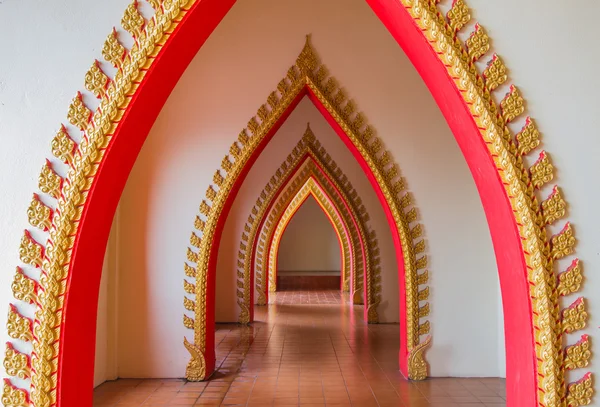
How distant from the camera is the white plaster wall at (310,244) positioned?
725 inches

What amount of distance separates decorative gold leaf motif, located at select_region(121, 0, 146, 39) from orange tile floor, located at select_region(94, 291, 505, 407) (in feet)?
10.0

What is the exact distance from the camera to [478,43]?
7.69 ft

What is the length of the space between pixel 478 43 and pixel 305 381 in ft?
12.3

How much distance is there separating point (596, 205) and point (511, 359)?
779 millimetres

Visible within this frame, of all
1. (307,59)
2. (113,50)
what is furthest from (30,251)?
(307,59)

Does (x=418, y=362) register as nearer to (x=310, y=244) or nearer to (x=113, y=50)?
(x=113, y=50)

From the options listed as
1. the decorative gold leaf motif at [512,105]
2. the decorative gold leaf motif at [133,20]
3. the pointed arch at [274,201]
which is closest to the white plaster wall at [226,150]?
the decorative gold leaf motif at [133,20]

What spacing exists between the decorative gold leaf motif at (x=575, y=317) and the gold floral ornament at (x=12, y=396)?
227 centimetres

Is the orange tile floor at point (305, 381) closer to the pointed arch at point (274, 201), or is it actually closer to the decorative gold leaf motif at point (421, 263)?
the pointed arch at point (274, 201)

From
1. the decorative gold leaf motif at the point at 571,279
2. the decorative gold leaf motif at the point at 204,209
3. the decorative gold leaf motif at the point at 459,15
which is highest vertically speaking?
the decorative gold leaf motif at the point at 459,15

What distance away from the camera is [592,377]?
2262 millimetres

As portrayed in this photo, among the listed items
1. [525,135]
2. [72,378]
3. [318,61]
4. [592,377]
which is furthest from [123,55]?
[318,61]

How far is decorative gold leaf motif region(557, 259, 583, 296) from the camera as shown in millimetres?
2258

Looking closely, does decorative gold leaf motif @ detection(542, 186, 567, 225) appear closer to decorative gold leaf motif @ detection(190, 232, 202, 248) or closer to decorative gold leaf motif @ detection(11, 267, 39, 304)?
decorative gold leaf motif @ detection(11, 267, 39, 304)
